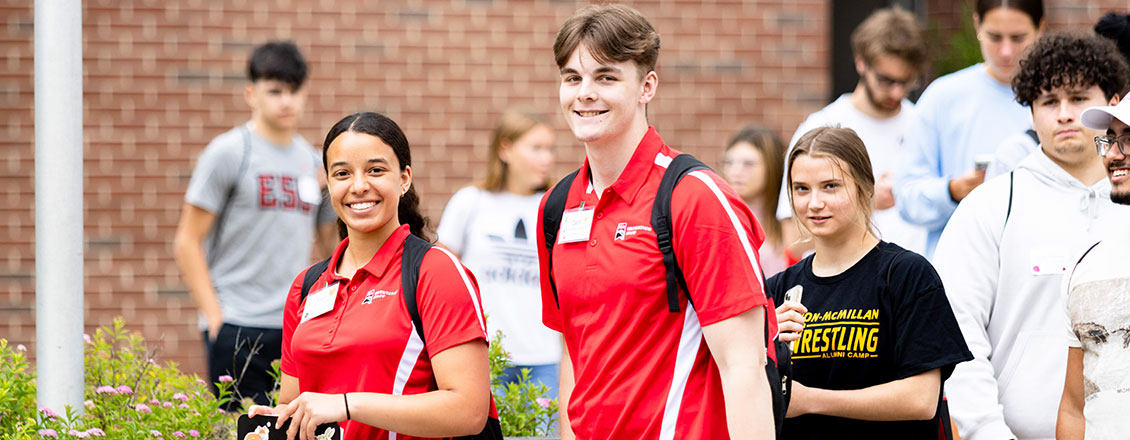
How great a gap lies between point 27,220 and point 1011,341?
239 inches

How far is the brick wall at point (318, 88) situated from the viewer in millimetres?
7391

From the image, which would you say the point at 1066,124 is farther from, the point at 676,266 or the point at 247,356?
the point at 247,356

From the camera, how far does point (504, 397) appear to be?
4438 millimetres

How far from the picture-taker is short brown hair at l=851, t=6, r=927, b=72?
5289mm

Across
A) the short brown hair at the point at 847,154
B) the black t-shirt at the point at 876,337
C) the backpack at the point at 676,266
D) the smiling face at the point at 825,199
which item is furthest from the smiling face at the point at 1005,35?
the backpack at the point at 676,266

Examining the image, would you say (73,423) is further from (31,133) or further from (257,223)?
(31,133)

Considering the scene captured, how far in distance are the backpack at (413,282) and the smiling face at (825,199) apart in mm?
1041

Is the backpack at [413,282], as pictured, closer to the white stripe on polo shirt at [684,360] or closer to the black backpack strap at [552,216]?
the black backpack strap at [552,216]

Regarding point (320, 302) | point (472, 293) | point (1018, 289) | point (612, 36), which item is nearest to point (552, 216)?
point (472, 293)

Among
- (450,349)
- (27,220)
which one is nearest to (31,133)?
(27,220)

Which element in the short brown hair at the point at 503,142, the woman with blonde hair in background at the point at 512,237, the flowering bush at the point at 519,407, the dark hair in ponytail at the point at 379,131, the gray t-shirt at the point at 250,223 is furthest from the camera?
the short brown hair at the point at 503,142

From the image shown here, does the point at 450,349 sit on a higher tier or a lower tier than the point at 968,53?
lower

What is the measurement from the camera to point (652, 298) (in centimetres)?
269

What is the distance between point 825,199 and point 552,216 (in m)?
0.84
